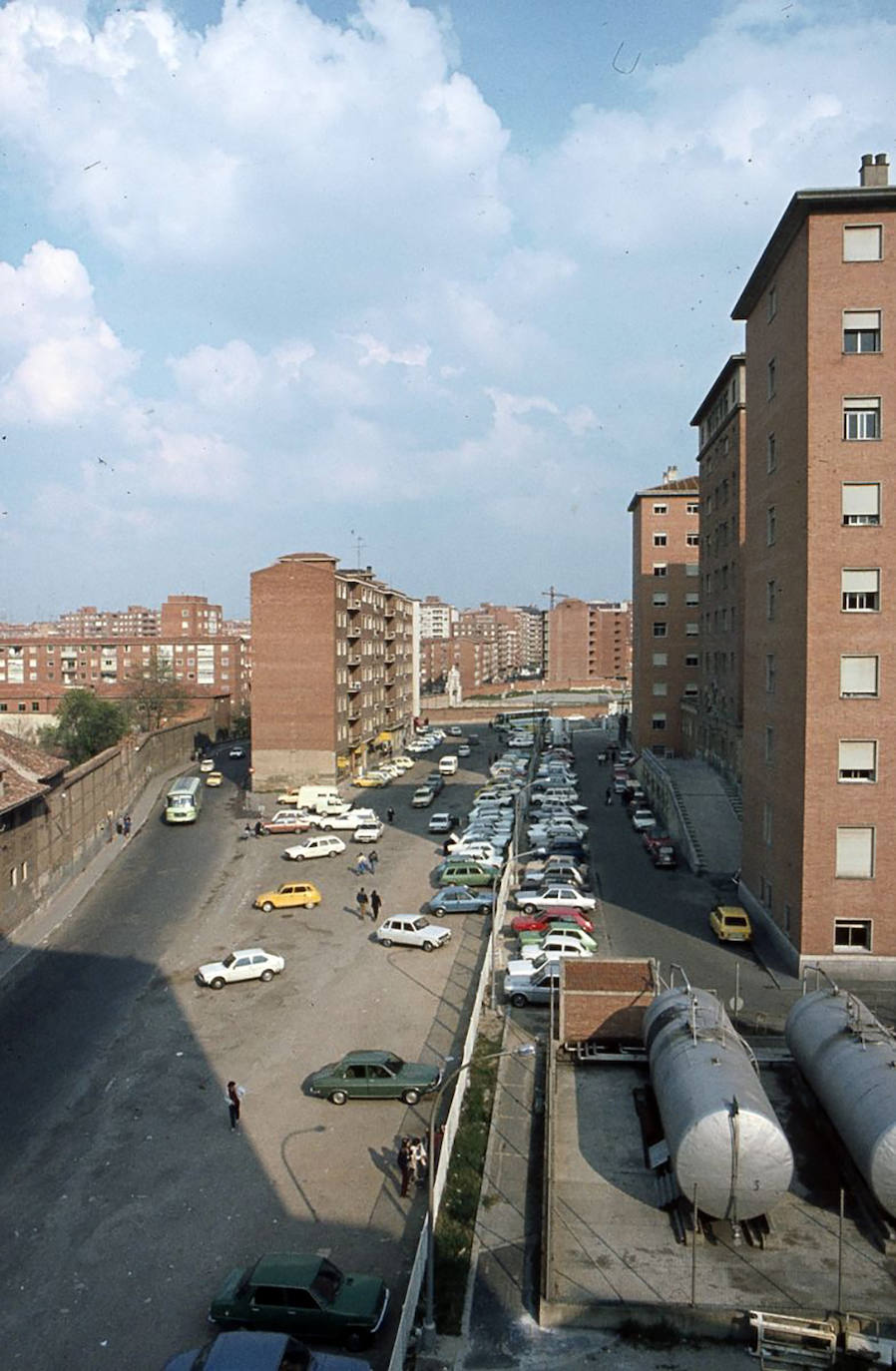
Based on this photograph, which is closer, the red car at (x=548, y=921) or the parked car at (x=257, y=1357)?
the parked car at (x=257, y=1357)

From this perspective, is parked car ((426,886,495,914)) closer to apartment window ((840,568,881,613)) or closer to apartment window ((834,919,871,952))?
apartment window ((834,919,871,952))

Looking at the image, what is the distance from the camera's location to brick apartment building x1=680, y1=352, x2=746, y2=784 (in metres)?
47.0

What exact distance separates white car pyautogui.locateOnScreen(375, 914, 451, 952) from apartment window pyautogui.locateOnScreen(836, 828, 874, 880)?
12200 mm

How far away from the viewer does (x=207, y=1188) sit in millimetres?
17781

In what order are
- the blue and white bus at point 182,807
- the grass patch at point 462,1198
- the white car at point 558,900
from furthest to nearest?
the blue and white bus at point 182,807 < the white car at point 558,900 < the grass patch at point 462,1198

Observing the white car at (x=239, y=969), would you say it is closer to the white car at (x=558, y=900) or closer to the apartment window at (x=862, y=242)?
the white car at (x=558, y=900)

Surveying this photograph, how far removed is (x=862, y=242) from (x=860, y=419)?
4.73 metres

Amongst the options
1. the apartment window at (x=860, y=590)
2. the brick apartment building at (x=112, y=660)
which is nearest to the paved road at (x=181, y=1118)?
the apartment window at (x=860, y=590)

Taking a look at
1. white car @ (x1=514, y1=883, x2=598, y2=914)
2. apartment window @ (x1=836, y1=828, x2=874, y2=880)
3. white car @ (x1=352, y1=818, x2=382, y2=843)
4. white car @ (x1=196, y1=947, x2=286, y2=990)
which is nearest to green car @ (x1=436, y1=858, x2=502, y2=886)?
white car @ (x1=514, y1=883, x2=598, y2=914)

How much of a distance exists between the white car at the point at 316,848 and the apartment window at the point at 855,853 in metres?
24.9

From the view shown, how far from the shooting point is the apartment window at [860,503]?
88.1ft

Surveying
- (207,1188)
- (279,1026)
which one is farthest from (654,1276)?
(279,1026)

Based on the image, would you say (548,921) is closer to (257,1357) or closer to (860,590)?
(860,590)

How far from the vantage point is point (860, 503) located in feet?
88.4
